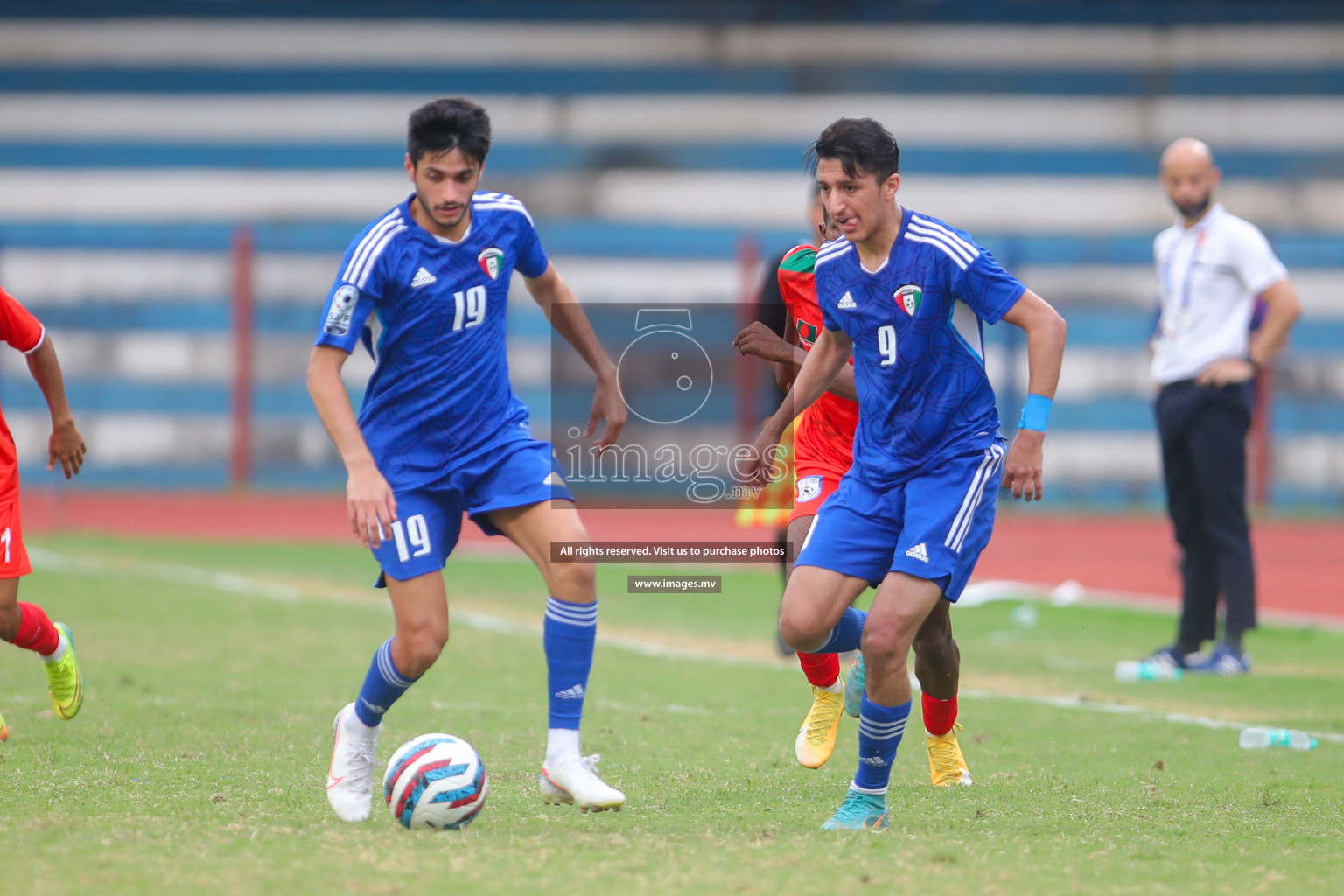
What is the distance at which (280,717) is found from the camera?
22.1 ft

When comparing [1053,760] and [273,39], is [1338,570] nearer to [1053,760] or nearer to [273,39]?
[1053,760]

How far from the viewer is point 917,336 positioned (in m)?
5.05

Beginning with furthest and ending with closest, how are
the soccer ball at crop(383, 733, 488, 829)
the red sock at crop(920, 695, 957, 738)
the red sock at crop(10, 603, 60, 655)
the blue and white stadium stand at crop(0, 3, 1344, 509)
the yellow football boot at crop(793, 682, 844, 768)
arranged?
the blue and white stadium stand at crop(0, 3, 1344, 509), the red sock at crop(10, 603, 60, 655), the yellow football boot at crop(793, 682, 844, 768), the red sock at crop(920, 695, 957, 738), the soccer ball at crop(383, 733, 488, 829)

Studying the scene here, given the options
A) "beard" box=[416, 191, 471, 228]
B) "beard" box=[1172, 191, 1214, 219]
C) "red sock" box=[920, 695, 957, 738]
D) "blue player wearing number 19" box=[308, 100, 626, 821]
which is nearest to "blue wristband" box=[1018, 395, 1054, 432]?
"red sock" box=[920, 695, 957, 738]

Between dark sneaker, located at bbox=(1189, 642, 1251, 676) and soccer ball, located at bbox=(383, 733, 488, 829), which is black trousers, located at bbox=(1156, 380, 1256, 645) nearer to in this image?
dark sneaker, located at bbox=(1189, 642, 1251, 676)

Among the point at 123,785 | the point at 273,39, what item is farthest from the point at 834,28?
the point at 123,785

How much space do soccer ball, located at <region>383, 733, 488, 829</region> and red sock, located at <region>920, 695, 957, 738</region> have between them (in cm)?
173

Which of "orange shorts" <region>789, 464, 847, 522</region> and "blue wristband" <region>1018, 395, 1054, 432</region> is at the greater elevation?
"blue wristband" <region>1018, 395, 1054, 432</region>

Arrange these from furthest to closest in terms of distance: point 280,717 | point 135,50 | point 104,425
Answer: point 135,50 < point 104,425 < point 280,717

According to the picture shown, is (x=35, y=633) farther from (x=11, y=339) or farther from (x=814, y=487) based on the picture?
(x=814, y=487)

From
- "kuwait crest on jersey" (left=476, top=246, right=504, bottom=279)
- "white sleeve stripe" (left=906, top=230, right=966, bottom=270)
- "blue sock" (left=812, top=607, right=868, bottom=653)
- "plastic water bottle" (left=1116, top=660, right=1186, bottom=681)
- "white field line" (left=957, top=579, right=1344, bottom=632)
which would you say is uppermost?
"white sleeve stripe" (left=906, top=230, right=966, bottom=270)

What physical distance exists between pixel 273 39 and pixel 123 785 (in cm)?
2194

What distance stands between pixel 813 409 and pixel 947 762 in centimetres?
162

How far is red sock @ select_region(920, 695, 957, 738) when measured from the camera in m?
5.59
